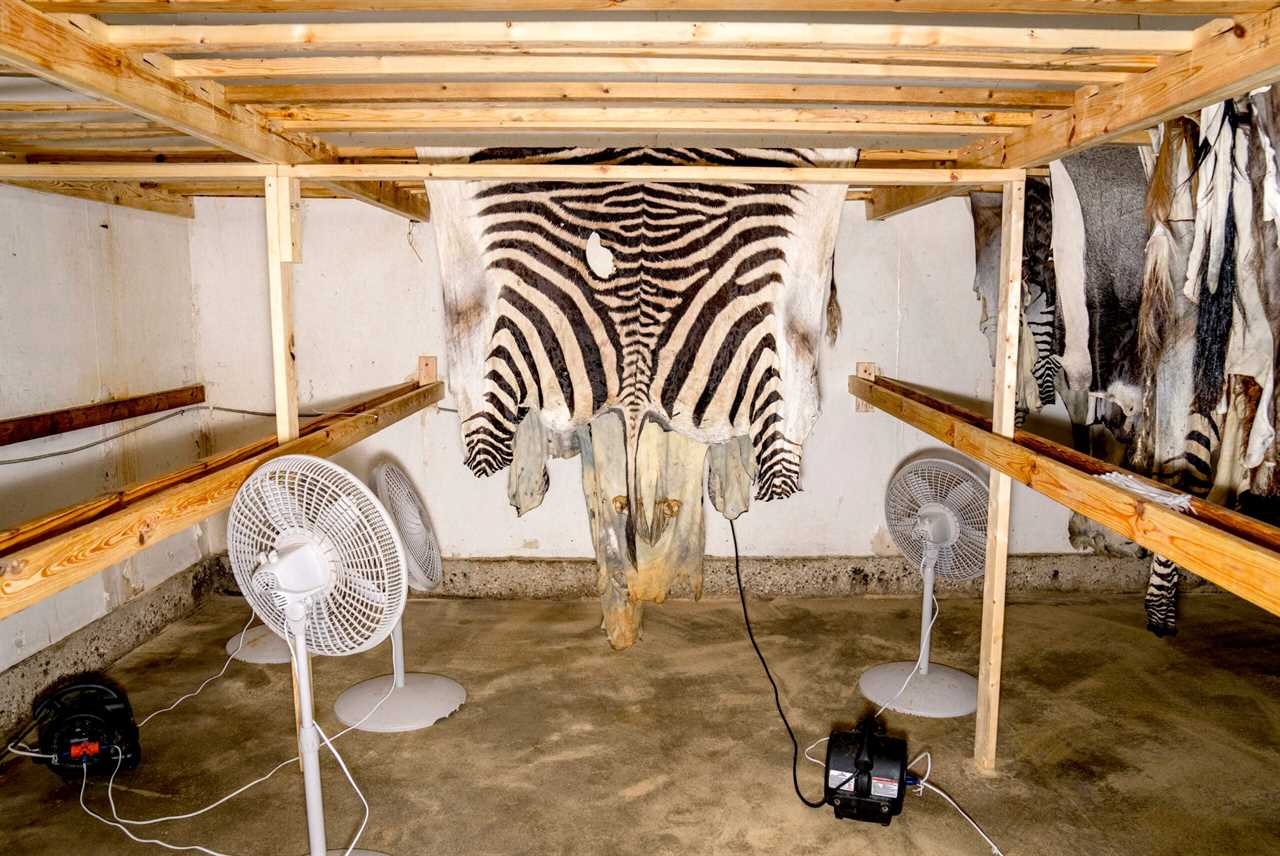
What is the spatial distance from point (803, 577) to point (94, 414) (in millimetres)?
4404

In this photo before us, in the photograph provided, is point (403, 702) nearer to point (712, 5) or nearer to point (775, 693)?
point (775, 693)

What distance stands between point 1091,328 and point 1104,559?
10.2ft

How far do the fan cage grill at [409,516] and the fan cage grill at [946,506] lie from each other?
2450 mm

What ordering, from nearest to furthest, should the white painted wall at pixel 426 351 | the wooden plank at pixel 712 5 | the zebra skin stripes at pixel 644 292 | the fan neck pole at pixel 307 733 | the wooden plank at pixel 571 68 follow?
the wooden plank at pixel 712 5 < the wooden plank at pixel 571 68 < the fan neck pole at pixel 307 733 < the zebra skin stripes at pixel 644 292 < the white painted wall at pixel 426 351

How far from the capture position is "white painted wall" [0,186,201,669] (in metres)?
4.36

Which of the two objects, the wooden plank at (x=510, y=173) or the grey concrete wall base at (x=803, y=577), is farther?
the grey concrete wall base at (x=803, y=577)

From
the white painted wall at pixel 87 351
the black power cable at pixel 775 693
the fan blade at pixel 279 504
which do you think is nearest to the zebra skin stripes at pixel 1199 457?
the black power cable at pixel 775 693

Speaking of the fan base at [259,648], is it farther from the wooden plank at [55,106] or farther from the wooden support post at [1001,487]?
the wooden support post at [1001,487]

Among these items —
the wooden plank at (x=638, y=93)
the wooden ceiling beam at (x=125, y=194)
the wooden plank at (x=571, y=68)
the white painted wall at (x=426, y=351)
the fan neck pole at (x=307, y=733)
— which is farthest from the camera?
the white painted wall at (x=426, y=351)

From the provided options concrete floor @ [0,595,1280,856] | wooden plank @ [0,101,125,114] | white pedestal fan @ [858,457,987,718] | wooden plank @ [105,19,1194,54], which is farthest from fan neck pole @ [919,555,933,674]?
wooden plank @ [0,101,125,114]

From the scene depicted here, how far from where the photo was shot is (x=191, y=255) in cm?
586

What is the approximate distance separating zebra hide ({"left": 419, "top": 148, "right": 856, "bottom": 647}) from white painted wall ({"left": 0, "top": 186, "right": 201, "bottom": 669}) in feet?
7.38

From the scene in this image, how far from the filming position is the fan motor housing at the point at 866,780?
3.43 metres

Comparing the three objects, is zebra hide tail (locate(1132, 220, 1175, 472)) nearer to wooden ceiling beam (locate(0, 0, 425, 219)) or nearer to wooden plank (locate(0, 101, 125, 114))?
wooden ceiling beam (locate(0, 0, 425, 219))
